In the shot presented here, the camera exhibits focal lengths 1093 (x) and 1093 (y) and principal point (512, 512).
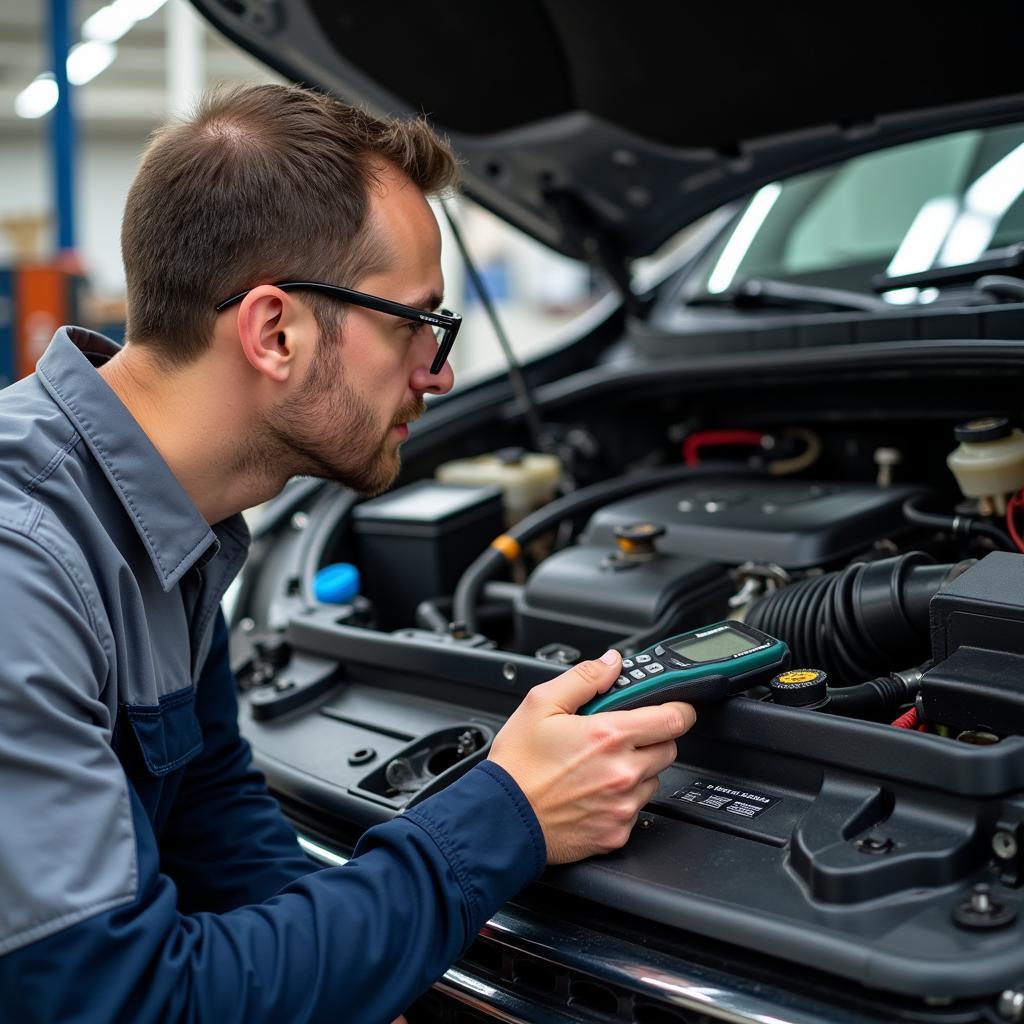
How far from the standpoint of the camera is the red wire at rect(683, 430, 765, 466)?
1.79 meters

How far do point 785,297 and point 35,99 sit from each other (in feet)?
38.1

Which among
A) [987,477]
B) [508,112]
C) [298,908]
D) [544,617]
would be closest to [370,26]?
Result: [508,112]

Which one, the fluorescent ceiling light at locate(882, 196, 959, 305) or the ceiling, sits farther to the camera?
the ceiling

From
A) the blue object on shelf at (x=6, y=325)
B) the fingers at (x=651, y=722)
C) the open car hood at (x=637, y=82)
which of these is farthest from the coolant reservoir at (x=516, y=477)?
the blue object on shelf at (x=6, y=325)

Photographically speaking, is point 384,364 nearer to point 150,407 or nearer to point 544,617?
point 150,407

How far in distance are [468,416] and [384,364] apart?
37.9 inches

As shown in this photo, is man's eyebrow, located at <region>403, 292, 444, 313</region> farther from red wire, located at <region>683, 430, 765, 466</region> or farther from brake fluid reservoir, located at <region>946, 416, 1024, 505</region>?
red wire, located at <region>683, 430, 765, 466</region>

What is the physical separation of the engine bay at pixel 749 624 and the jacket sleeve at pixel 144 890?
0.11 metres

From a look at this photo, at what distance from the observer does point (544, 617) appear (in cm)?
134

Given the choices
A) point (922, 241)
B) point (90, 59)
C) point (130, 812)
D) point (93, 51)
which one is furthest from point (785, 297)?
point (90, 59)

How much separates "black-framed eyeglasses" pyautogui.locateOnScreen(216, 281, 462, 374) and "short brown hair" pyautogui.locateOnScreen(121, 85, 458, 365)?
0.04ft

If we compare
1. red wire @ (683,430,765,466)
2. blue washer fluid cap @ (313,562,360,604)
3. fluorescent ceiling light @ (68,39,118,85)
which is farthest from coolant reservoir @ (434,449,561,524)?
fluorescent ceiling light @ (68,39,118,85)

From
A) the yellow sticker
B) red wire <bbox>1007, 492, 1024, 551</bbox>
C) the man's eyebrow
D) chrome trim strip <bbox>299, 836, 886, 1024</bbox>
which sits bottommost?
chrome trim strip <bbox>299, 836, 886, 1024</bbox>

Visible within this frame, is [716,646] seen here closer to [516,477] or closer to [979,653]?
[979,653]
